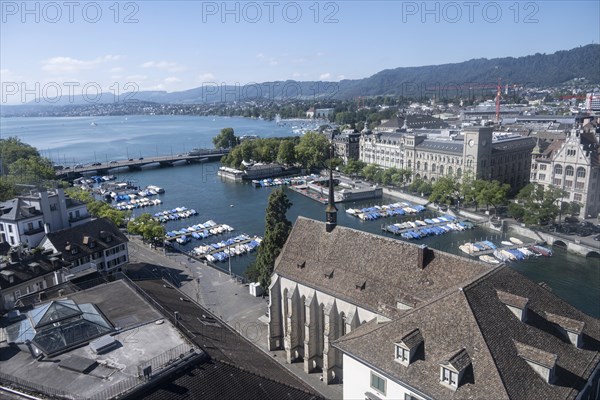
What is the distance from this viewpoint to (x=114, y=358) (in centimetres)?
1537

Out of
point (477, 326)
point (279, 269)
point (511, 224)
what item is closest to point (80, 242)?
point (279, 269)

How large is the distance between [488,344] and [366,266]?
9929mm

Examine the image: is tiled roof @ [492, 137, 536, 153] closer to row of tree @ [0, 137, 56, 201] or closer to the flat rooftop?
row of tree @ [0, 137, 56, 201]

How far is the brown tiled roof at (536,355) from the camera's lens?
1630cm

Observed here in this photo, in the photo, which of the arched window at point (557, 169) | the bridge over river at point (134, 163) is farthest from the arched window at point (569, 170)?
the bridge over river at point (134, 163)

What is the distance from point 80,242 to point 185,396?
30900 millimetres

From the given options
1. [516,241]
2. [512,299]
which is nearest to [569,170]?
[516,241]

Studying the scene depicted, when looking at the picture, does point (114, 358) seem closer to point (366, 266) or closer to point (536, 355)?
point (536, 355)

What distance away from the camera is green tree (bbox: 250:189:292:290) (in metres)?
36.9

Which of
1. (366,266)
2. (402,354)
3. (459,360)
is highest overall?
(366,266)

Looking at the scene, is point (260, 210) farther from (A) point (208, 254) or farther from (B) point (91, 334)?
(B) point (91, 334)

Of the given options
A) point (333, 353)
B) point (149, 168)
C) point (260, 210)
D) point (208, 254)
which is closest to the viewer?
point (333, 353)

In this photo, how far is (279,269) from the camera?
30281 mm

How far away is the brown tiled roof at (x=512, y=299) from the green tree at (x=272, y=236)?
20.3 metres
